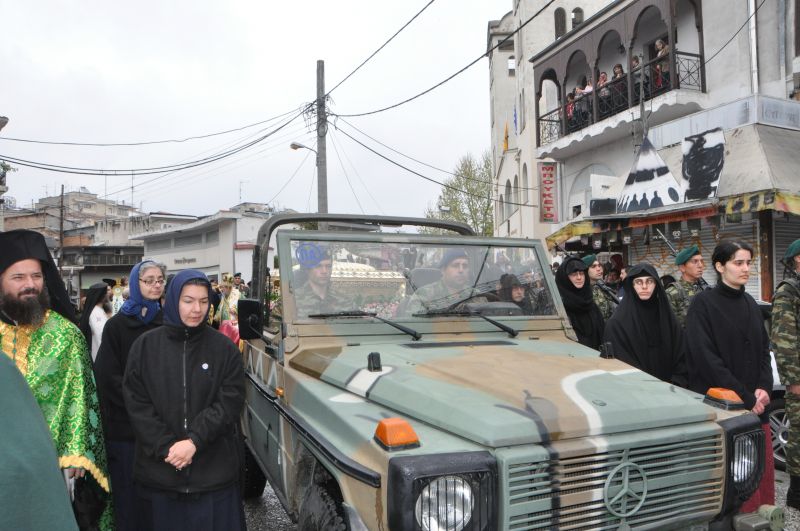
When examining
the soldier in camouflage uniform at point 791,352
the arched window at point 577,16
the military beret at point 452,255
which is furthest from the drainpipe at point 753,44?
the military beret at point 452,255

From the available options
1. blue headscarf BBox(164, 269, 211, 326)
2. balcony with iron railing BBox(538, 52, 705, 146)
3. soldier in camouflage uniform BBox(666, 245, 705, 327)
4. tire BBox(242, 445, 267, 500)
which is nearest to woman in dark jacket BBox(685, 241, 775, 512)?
Result: soldier in camouflage uniform BBox(666, 245, 705, 327)

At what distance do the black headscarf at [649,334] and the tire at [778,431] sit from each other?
1.64 metres

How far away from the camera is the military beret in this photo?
12.5 feet

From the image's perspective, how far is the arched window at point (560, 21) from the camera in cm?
2252

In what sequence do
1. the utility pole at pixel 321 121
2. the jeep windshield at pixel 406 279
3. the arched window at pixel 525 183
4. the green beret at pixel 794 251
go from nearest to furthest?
1. the jeep windshield at pixel 406 279
2. the green beret at pixel 794 251
3. the utility pole at pixel 321 121
4. the arched window at pixel 525 183

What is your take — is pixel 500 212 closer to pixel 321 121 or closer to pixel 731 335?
pixel 321 121

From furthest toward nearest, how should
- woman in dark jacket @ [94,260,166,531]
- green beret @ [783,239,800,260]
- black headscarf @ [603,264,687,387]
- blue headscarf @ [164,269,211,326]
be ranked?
green beret @ [783,239,800,260], black headscarf @ [603,264,687,387], woman in dark jacket @ [94,260,166,531], blue headscarf @ [164,269,211,326]

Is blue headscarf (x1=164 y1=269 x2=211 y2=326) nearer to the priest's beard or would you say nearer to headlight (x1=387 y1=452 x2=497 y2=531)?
the priest's beard

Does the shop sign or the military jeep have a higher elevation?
the shop sign

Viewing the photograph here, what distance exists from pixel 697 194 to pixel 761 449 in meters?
9.00

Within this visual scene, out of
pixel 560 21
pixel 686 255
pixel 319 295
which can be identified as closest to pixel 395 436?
pixel 319 295

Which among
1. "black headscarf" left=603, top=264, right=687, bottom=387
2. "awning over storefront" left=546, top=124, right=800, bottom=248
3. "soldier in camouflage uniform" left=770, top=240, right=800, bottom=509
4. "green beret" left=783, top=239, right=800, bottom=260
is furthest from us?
"awning over storefront" left=546, top=124, right=800, bottom=248

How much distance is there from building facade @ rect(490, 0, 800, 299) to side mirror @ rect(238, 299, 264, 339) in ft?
27.1

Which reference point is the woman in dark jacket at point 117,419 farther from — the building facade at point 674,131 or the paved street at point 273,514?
the building facade at point 674,131
